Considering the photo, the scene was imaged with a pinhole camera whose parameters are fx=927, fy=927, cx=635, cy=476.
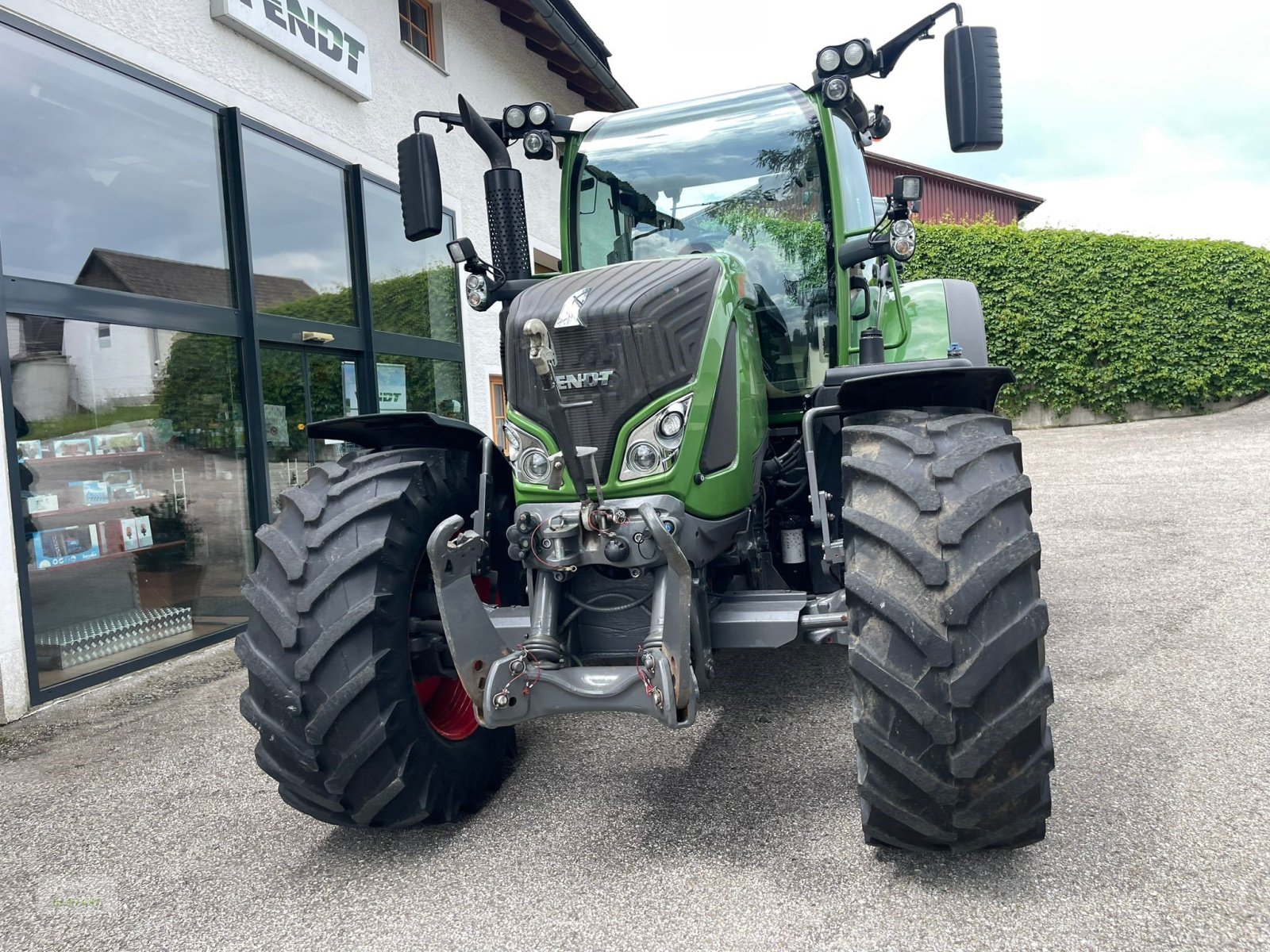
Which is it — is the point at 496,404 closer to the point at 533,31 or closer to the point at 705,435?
the point at 533,31

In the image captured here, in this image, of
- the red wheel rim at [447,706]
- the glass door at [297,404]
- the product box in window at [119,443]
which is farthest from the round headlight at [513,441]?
the glass door at [297,404]

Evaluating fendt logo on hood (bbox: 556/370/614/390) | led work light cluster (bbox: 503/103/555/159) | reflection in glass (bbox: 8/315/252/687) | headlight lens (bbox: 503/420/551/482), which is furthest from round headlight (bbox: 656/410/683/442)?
reflection in glass (bbox: 8/315/252/687)

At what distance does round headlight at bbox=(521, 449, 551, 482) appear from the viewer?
2701 mm

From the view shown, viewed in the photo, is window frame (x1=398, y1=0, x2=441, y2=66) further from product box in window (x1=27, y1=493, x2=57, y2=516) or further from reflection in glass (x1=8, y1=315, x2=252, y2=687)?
product box in window (x1=27, y1=493, x2=57, y2=516)

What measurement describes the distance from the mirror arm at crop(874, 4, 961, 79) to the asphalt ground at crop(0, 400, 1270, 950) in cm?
242

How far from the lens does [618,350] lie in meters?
2.61

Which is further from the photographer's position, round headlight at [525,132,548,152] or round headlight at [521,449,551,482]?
round headlight at [525,132,548,152]

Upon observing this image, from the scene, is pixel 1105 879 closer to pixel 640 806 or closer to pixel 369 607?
pixel 640 806

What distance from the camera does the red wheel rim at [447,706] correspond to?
3.13 metres

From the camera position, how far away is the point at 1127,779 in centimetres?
282

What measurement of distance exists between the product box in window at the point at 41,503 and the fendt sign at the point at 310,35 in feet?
10.7

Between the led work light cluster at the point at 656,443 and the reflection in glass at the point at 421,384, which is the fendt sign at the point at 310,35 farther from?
the led work light cluster at the point at 656,443

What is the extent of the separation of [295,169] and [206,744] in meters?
4.62

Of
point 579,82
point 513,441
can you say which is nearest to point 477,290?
point 513,441
